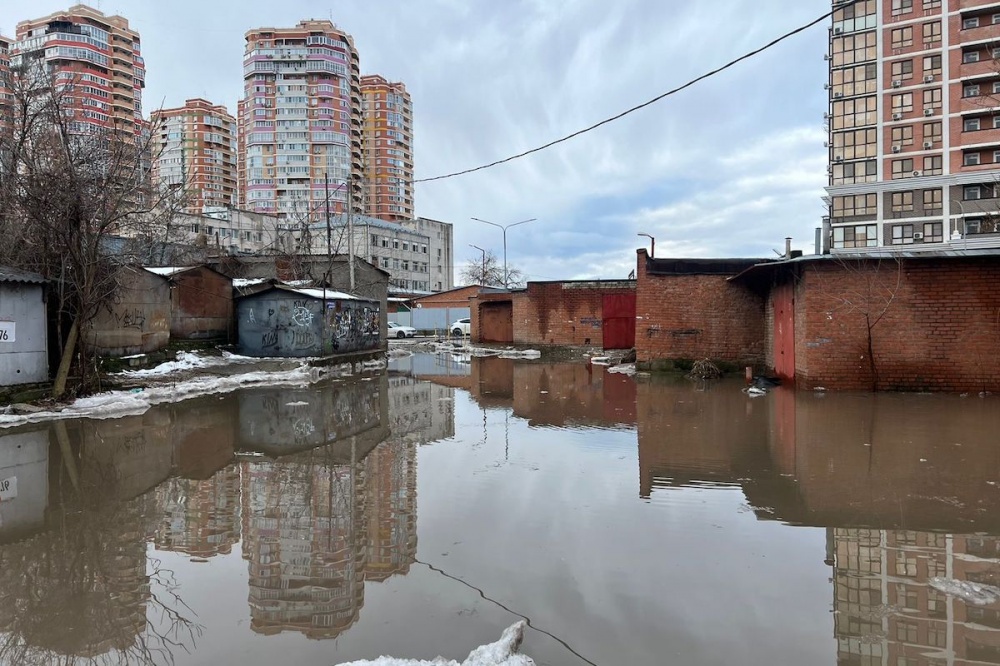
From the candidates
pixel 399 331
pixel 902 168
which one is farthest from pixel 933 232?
pixel 399 331

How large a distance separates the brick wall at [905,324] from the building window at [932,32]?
5232cm

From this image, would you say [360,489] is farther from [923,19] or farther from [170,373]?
[923,19]

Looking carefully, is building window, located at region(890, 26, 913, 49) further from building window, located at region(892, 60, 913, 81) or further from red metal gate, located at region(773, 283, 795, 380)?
red metal gate, located at region(773, 283, 795, 380)

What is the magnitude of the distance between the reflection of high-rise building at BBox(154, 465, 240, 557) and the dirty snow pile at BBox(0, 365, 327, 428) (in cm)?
576

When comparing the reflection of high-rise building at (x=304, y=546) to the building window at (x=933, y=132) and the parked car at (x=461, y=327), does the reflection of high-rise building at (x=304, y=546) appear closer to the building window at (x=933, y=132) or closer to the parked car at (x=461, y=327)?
the parked car at (x=461, y=327)

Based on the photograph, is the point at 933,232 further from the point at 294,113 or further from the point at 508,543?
the point at 294,113

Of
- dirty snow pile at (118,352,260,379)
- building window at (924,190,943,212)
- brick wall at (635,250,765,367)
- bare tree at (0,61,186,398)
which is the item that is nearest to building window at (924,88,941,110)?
building window at (924,190,943,212)

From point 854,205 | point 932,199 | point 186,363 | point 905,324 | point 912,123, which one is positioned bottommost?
point 186,363

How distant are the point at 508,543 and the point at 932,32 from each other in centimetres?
6553

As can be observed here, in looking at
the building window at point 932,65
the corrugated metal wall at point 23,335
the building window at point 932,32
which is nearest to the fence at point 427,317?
the corrugated metal wall at point 23,335

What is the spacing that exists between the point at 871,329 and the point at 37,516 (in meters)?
15.1

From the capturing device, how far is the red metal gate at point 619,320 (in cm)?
2756

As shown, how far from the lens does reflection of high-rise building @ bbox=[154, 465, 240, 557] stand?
16.4 feet

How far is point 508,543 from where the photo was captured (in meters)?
4.91
